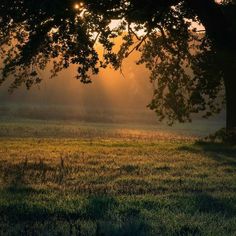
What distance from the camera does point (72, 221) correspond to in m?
9.92

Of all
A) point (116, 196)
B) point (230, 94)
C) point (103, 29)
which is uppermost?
point (103, 29)

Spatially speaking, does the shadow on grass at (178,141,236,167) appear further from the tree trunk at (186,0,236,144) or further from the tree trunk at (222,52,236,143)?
the tree trunk at (186,0,236,144)

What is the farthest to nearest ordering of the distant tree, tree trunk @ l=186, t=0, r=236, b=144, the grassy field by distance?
tree trunk @ l=186, t=0, r=236, b=144
the distant tree
the grassy field

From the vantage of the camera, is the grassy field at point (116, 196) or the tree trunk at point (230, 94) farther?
the tree trunk at point (230, 94)

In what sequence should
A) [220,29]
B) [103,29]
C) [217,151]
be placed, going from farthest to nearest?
[217,151] < [220,29] < [103,29]

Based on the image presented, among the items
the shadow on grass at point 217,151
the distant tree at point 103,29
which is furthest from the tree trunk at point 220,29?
the shadow on grass at point 217,151

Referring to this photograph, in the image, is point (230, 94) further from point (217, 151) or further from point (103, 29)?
point (103, 29)

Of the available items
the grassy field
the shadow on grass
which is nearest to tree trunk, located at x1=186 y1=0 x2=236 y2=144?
the grassy field

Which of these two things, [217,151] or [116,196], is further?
[217,151]

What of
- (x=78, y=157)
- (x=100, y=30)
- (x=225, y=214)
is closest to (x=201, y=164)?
(x=78, y=157)

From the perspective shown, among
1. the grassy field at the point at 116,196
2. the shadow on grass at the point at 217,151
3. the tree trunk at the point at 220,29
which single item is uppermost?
the tree trunk at the point at 220,29

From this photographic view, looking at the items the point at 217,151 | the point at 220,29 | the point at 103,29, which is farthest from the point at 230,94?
the point at 103,29

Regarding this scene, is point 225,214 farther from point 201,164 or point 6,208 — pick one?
point 201,164

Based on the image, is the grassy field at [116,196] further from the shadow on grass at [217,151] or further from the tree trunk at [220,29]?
the tree trunk at [220,29]
